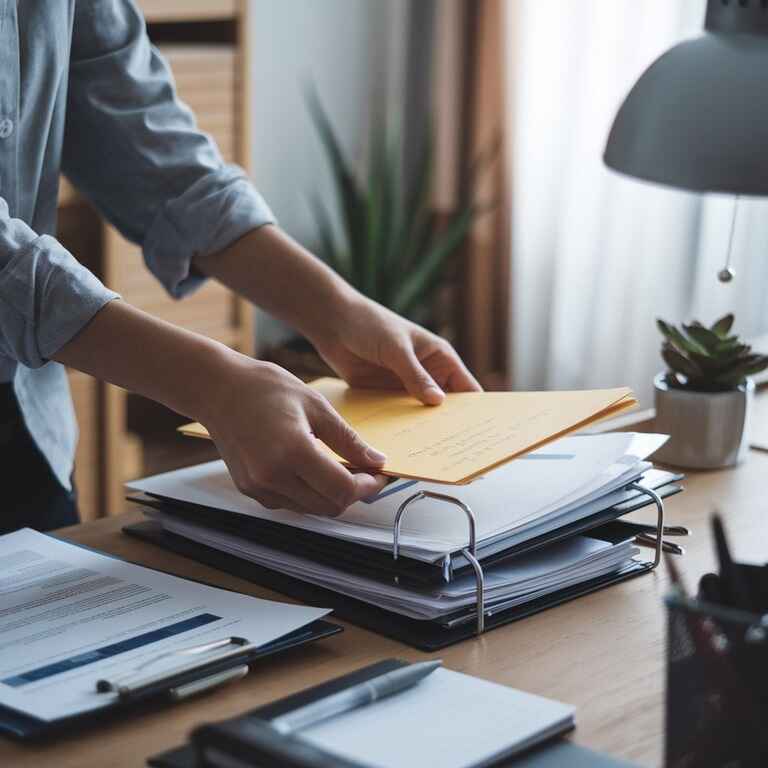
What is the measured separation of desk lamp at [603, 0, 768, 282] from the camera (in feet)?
3.39

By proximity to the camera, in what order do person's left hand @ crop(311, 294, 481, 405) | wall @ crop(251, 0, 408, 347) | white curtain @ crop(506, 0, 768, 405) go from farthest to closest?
wall @ crop(251, 0, 408, 347), white curtain @ crop(506, 0, 768, 405), person's left hand @ crop(311, 294, 481, 405)

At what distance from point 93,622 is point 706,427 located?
2.29ft

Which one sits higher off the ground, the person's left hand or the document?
the person's left hand

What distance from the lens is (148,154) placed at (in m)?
1.37

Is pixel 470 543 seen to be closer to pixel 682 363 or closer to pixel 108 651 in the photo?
pixel 108 651

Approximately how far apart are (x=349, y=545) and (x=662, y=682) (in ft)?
0.83

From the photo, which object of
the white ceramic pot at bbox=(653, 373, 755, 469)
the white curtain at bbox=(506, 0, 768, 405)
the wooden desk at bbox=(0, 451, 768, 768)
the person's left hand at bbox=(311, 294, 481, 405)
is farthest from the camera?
the white curtain at bbox=(506, 0, 768, 405)

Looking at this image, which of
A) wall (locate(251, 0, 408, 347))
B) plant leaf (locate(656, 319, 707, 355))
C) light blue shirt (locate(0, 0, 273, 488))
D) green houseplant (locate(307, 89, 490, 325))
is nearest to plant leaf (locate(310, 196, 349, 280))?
green houseplant (locate(307, 89, 490, 325))

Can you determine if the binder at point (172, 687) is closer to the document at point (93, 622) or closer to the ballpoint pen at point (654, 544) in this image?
the document at point (93, 622)

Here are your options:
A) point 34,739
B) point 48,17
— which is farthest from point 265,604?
point 48,17

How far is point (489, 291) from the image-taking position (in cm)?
Answer: 354

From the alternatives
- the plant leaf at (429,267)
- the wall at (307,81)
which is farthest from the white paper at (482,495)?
the wall at (307,81)

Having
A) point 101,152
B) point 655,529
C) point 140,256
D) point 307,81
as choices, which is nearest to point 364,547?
point 655,529

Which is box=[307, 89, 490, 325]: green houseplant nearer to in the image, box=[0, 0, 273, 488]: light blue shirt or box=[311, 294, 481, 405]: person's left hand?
box=[0, 0, 273, 488]: light blue shirt
